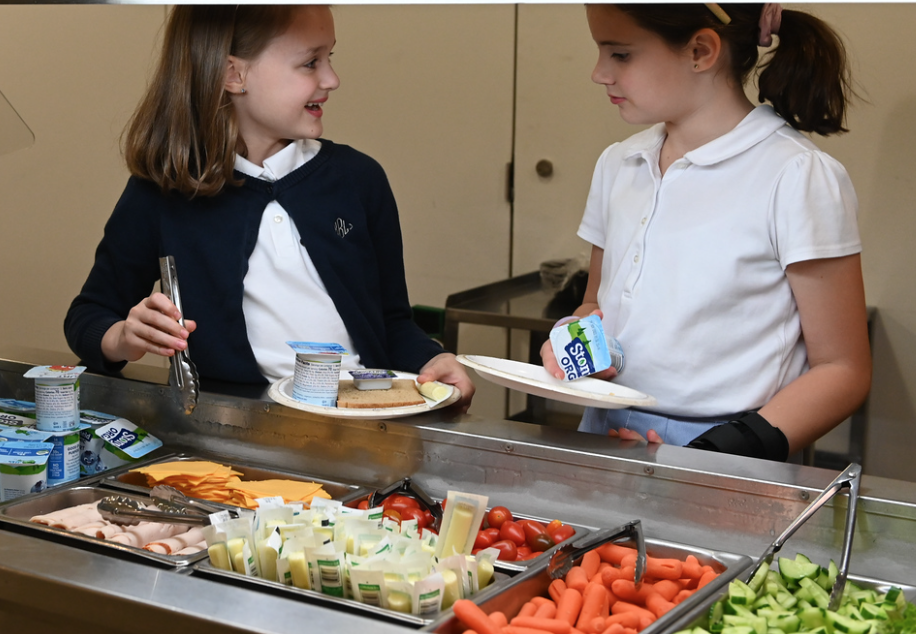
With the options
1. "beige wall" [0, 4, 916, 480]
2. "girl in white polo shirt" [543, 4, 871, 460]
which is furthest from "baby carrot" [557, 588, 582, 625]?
"beige wall" [0, 4, 916, 480]

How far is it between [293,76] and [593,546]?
0.94 meters

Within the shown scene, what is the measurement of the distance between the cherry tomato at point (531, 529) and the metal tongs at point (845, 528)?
0.85 feet

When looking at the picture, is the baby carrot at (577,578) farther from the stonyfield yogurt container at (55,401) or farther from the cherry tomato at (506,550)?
the stonyfield yogurt container at (55,401)

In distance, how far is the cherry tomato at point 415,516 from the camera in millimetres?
1258

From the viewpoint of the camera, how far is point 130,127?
174 centimetres

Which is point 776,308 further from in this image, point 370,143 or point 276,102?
point 370,143

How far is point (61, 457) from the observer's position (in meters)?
1.42

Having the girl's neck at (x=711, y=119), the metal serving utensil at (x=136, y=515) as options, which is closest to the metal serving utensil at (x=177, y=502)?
the metal serving utensil at (x=136, y=515)

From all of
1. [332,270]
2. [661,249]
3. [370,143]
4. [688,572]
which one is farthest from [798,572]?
[370,143]

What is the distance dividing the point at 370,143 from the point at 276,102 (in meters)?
2.02

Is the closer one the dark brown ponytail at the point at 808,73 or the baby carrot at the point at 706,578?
Result: the baby carrot at the point at 706,578

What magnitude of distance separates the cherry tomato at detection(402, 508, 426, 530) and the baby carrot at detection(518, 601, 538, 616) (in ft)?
0.73

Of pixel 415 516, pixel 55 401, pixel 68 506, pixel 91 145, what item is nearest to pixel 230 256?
pixel 55 401

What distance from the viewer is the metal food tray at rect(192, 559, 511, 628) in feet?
3.27
